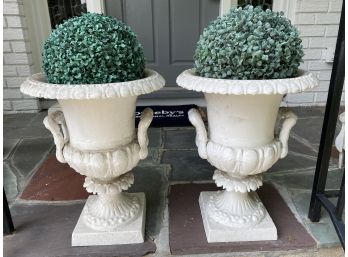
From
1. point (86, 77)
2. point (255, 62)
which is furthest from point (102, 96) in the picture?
point (255, 62)

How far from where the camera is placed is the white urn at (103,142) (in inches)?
37.1

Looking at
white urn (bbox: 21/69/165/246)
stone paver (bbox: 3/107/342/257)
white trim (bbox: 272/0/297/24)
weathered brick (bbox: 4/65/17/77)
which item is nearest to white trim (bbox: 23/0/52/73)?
weathered brick (bbox: 4/65/17/77)

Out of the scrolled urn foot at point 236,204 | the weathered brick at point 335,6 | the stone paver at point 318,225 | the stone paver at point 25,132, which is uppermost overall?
the weathered brick at point 335,6

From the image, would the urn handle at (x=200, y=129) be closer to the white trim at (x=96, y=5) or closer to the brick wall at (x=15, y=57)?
the white trim at (x=96, y=5)

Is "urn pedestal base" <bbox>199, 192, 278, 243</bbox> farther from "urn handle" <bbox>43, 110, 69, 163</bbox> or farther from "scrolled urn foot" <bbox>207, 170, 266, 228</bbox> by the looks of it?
"urn handle" <bbox>43, 110, 69, 163</bbox>

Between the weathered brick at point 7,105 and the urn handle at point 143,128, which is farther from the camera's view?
the weathered brick at point 7,105

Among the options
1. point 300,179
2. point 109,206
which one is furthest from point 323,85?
point 109,206

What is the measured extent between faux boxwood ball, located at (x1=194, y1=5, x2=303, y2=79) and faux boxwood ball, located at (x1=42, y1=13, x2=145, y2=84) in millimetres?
280

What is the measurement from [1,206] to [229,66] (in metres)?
1.02

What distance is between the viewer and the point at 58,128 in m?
1.13

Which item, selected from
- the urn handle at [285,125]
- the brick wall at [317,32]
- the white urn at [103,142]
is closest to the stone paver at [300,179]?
the urn handle at [285,125]

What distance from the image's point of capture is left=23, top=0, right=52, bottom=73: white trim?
2.65 m

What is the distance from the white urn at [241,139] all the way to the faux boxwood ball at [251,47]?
2.2 inches

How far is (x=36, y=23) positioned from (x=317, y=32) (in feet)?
8.34
